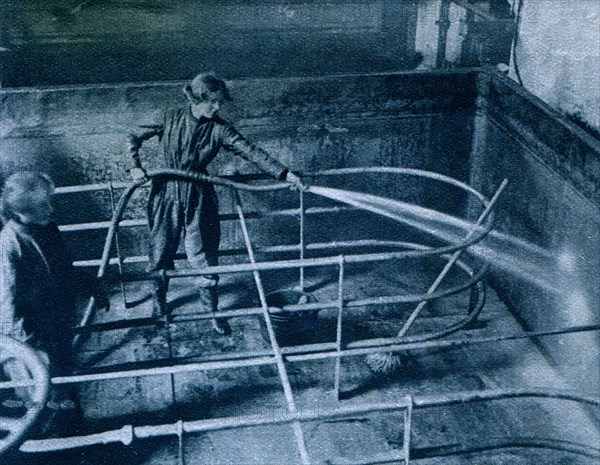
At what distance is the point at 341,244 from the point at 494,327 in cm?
186

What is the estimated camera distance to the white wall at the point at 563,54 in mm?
5516

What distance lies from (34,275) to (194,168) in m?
1.85

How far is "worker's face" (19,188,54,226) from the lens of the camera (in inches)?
157

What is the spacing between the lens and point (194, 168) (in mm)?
5621

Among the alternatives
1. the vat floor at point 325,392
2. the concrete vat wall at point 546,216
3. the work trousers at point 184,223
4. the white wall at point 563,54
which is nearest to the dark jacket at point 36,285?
the vat floor at point 325,392

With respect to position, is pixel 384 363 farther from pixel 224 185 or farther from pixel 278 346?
pixel 224 185

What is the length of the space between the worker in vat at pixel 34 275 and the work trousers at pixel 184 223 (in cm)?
120

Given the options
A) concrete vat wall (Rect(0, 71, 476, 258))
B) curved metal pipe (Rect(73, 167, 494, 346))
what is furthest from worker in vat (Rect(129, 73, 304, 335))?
concrete vat wall (Rect(0, 71, 476, 258))

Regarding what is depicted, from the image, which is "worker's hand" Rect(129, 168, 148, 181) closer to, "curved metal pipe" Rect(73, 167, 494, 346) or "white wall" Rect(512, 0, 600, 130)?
"curved metal pipe" Rect(73, 167, 494, 346)

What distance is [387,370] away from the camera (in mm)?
5586

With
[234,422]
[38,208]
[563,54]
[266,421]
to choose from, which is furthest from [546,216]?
[38,208]

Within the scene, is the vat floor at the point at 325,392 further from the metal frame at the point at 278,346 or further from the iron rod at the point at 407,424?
the iron rod at the point at 407,424

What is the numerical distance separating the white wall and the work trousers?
346 centimetres

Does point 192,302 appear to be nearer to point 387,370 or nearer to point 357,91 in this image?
point 387,370
